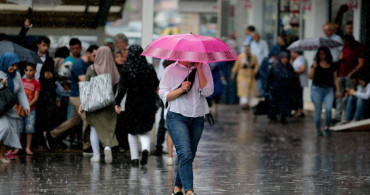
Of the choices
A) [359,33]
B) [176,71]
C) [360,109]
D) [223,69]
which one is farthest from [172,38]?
[223,69]

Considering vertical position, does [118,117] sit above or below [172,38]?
below

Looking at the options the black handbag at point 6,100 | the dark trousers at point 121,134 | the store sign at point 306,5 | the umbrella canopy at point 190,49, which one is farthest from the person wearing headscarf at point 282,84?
the umbrella canopy at point 190,49

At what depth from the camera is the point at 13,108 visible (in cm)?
Answer: 1252

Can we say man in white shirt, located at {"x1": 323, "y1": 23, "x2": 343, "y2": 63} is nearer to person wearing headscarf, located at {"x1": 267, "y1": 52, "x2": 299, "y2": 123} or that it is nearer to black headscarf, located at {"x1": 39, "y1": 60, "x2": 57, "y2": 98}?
person wearing headscarf, located at {"x1": 267, "y1": 52, "x2": 299, "y2": 123}

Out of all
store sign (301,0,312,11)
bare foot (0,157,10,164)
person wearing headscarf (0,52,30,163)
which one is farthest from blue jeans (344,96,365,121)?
bare foot (0,157,10,164)

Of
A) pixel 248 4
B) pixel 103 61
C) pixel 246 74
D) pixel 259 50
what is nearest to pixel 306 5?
pixel 259 50

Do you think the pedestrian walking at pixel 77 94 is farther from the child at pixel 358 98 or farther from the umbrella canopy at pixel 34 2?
the child at pixel 358 98

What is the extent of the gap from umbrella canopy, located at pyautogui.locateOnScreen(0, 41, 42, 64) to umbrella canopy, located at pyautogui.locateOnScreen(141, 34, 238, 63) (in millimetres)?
4044

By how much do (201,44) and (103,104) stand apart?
3.89 m

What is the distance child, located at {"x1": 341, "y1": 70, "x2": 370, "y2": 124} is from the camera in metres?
17.6

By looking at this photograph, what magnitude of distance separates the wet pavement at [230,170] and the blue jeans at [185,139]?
96 cm

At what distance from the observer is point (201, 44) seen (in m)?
9.12

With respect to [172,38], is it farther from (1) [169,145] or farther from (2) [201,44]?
(1) [169,145]

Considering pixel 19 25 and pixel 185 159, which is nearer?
pixel 185 159
